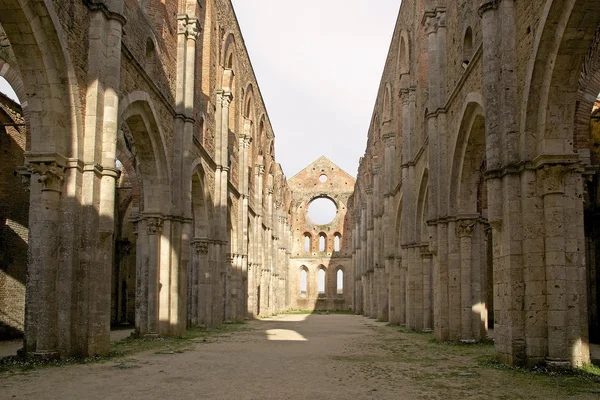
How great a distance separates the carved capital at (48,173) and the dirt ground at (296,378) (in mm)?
3237

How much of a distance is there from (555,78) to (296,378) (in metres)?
6.56

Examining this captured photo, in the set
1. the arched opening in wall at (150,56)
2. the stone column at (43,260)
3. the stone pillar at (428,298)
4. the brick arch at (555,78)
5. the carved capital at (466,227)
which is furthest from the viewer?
the stone pillar at (428,298)

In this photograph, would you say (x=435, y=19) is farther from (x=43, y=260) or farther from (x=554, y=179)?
(x=43, y=260)

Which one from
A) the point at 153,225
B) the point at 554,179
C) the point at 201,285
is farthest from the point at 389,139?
the point at 554,179

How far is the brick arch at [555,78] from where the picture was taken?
366 inches

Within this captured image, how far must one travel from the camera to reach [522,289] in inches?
398

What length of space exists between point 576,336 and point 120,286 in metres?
22.2

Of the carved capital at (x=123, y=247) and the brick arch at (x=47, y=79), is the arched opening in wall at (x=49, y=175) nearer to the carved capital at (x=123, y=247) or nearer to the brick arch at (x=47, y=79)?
the brick arch at (x=47, y=79)

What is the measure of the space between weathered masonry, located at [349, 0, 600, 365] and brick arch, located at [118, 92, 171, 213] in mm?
7945

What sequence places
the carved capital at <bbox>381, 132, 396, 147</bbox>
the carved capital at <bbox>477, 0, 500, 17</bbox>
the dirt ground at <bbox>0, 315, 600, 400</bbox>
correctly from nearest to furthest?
the dirt ground at <bbox>0, 315, 600, 400</bbox>, the carved capital at <bbox>477, 0, 500, 17</bbox>, the carved capital at <bbox>381, 132, 396, 147</bbox>

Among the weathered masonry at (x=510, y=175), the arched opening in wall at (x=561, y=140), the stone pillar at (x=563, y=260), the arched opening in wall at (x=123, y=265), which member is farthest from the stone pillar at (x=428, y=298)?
the arched opening in wall at (x=123, y=265)

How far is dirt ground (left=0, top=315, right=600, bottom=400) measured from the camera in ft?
25.8

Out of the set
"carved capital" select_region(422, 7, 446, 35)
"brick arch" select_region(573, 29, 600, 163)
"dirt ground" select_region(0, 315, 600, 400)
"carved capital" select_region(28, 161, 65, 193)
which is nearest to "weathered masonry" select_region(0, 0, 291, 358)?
"carved capital" select_region(28, 161, 65, 193)

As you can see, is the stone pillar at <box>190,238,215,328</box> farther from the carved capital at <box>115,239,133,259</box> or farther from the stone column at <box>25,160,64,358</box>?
the stone column at <box>25,160,64,358</box>
